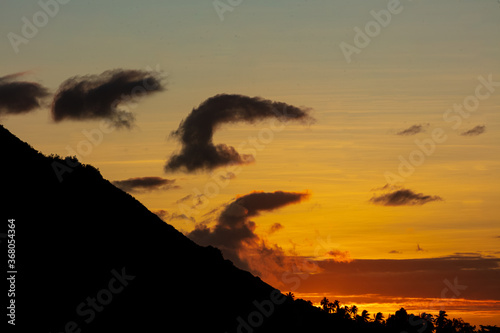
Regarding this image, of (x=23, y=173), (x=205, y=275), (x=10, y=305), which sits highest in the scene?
(x=23, y=173)

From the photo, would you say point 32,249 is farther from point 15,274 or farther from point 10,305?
point 10,305

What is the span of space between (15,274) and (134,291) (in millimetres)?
11544

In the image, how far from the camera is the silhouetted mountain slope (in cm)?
5466

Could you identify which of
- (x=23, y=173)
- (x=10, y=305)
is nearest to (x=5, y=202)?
(x=23, y=173)

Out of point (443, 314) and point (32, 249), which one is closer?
point (32, 249)

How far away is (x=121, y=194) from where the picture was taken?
72.2 m
